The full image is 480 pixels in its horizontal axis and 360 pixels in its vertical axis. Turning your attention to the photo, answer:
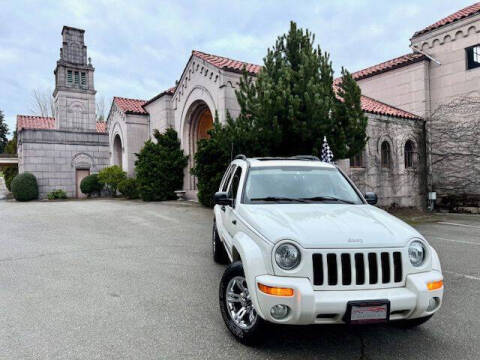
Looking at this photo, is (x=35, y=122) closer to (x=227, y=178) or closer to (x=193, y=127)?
(x=193, y=127)

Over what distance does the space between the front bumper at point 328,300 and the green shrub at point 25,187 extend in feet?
80.9

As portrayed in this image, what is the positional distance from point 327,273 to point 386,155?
15.3 m

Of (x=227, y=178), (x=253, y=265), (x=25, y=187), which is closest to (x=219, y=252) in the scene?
(x=227, y=178)

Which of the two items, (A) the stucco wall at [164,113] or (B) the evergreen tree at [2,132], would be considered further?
(B) the evergreen tree at [2,132]

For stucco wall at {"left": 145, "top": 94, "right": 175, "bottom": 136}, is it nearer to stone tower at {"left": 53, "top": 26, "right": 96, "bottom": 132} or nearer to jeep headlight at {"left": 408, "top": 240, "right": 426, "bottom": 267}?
stone tower at {"left": 53, "top": 26, "right": 96, "bottom": 132}

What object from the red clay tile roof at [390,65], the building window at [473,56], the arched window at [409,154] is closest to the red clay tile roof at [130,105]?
the red clay tile roof at [390,65]

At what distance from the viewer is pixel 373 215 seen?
3.60 metres

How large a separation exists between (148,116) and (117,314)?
20.1 metres

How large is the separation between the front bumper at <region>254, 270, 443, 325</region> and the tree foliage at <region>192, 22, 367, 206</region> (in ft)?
22.3

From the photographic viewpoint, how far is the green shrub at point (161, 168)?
60.4 ft

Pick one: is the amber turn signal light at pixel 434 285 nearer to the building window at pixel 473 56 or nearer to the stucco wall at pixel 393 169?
the stucco wall at pixel 393 169

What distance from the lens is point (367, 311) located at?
9.07 ft

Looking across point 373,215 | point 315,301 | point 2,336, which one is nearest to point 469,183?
point 373,215

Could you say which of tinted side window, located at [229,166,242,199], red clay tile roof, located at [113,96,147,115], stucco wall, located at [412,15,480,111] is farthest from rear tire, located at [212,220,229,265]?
red clay tile roof, located at [113,96,147,115]
